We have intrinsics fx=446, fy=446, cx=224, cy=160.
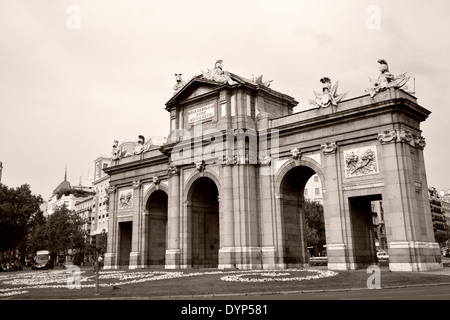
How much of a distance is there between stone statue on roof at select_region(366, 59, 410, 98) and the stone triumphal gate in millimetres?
149

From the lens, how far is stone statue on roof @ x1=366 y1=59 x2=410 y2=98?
34.6 metres

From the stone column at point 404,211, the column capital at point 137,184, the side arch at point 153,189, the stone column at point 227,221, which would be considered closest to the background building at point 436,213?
the side arch at point 153,189

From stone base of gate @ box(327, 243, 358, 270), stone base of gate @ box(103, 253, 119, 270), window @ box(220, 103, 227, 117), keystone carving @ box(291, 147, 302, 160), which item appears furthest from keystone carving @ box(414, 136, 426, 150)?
stone base of gate @ box(103, 253, 119, 270)

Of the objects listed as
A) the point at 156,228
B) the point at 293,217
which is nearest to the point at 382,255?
the point at 293,217

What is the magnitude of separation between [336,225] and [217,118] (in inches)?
604

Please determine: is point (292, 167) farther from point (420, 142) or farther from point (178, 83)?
point (178, 83)

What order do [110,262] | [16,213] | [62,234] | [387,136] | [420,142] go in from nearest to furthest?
[387,136] → [420,142] → [110,262] → [16,213] → [62,234]

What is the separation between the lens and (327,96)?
37906mm

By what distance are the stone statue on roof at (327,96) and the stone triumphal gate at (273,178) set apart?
94 mm

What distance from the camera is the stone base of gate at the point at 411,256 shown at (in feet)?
104

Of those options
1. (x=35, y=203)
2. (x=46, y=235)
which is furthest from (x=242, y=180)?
(x=46, y=235)

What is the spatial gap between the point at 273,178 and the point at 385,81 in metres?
12.6

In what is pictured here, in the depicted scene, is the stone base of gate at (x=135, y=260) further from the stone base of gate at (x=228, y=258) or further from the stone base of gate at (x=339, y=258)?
the stone base of gate at (x=339, y=258)

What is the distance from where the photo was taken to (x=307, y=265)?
135 feet
